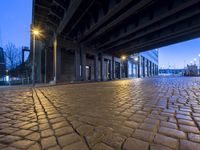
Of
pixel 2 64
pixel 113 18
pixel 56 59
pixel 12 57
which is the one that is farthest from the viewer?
pixel 12 57

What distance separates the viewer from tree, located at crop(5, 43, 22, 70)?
32.0m

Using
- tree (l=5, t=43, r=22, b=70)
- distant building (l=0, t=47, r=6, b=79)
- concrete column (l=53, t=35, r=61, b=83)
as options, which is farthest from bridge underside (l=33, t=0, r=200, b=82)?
tree (l=5, t=43, r=22, b=70)

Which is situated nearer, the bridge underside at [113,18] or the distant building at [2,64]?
the bridge underside at [113,18]

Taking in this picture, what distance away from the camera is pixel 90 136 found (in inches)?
78.4

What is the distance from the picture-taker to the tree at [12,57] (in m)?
32.0

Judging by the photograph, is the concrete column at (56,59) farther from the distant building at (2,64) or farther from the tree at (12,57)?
the tree at (12,57)

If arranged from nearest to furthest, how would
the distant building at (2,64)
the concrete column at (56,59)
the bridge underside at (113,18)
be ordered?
the bridge underside at (113,18) < the concrete column at (56,59) < the distant building at (2,64)

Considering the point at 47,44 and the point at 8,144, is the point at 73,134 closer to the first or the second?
A: the point at 8,144

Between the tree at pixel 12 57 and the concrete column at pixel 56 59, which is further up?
the tree at pixel 12 57

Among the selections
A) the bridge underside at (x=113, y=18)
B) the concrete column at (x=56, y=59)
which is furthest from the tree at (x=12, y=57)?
the concrete column at (x=56, y=59)

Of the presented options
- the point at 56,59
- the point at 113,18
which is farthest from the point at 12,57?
the point at 113,18

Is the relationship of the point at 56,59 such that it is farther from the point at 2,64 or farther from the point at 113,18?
the point at 2,64

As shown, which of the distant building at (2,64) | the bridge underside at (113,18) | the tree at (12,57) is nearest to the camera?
the bridge underside at (113,18)

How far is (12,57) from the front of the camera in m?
32.8
